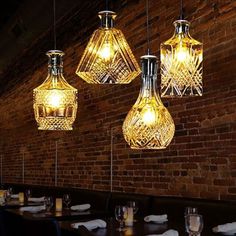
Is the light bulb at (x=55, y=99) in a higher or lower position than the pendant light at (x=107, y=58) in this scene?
lower

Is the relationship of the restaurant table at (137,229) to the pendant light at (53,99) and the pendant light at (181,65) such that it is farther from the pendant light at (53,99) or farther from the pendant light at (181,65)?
the pendant light at (181,65)

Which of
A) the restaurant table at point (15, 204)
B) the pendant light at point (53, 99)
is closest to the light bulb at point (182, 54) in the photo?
the pendant light at point (53, 99)

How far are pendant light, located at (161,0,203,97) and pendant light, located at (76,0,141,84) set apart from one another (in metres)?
0.18

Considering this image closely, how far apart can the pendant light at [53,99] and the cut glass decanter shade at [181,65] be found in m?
0.81

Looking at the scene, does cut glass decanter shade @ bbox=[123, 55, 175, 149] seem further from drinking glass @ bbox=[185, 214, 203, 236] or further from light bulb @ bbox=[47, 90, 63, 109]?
light bulb @ bbox=[47, 90, 63, 109]

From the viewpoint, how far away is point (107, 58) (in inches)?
104

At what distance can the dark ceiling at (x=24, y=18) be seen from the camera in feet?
17.4

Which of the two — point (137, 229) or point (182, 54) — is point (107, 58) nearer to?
point (182, 54)

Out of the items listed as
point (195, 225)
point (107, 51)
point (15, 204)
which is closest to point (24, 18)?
point (15, 204)

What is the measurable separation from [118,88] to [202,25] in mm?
1577

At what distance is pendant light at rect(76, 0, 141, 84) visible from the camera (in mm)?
2631

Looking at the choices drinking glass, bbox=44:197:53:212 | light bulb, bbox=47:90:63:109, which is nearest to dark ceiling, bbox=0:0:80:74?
drinking glass, bbox=44:197:53:212

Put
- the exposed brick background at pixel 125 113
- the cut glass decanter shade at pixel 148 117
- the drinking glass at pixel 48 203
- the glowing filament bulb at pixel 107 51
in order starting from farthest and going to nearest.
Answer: the drinking glass at pixel 48 203, the exposed brick background at pixel 125 113, the cut glass decanter shade at pixel 148 117, the glowing filament bulb at pixel 107 51

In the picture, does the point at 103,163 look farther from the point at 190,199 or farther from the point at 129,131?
the point at 129,131
